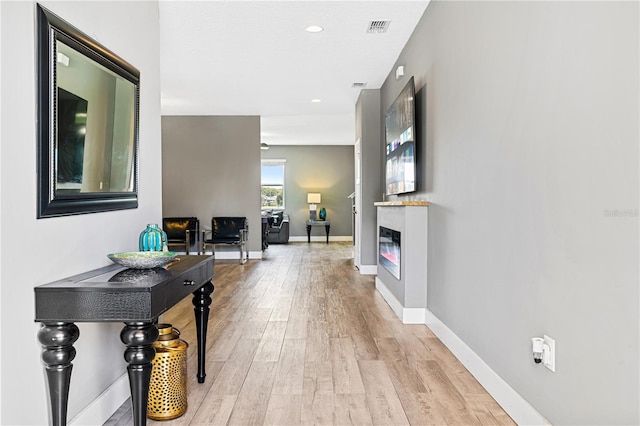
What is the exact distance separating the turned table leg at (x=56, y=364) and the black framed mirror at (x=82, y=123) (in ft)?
1.37

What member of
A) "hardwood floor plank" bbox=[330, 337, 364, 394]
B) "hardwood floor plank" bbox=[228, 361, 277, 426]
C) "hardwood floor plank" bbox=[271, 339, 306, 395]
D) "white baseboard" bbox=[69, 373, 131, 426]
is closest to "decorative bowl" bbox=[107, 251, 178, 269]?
"white baseboard" bbox=[69, 373, 131, 426]

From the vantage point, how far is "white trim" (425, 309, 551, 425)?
2123 mm

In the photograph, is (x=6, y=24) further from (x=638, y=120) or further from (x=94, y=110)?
(x=638, y=120)

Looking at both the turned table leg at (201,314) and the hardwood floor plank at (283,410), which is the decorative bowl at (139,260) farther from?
the hardwood floor plank at (283,410)

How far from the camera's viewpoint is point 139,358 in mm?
1794

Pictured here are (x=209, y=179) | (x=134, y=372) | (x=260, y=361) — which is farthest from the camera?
(x=209, y=179)

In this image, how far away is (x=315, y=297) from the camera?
524cm

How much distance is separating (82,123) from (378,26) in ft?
9.93

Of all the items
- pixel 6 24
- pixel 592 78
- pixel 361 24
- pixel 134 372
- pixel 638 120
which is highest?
pixel 361 24

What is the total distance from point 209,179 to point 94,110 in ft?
22.0

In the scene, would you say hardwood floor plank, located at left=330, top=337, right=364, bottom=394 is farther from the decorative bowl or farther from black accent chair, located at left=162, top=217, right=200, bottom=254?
black accent chair, located at left=162, top=217, right=200, bottom=254

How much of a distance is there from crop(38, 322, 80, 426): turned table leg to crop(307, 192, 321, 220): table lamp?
11.5m

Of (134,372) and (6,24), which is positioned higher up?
(6,24)

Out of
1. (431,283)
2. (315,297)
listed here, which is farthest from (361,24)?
(315,297)
